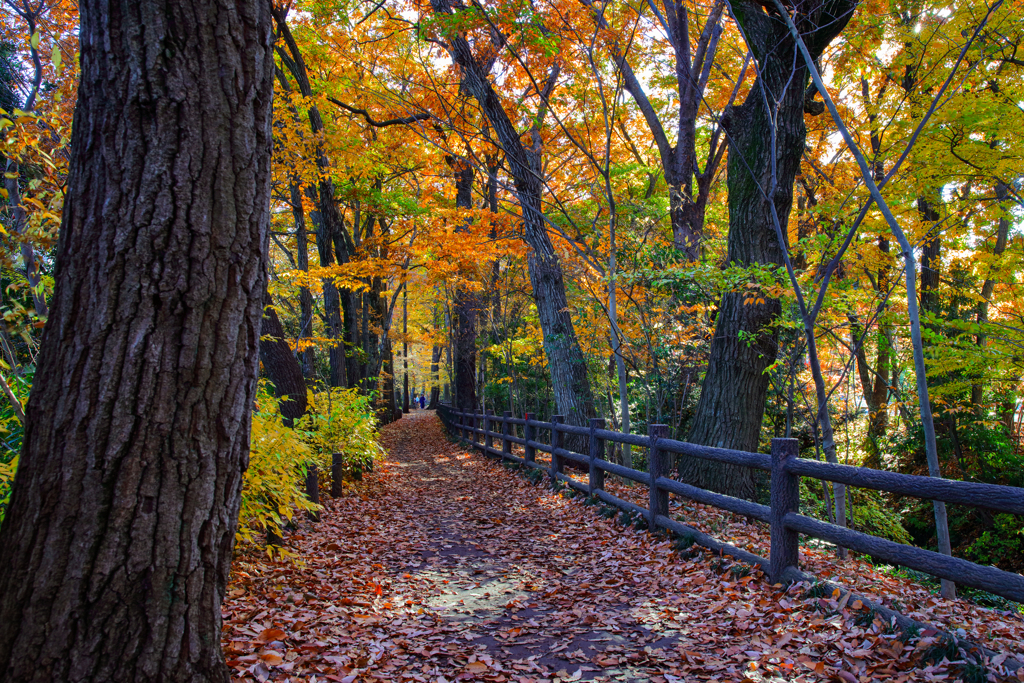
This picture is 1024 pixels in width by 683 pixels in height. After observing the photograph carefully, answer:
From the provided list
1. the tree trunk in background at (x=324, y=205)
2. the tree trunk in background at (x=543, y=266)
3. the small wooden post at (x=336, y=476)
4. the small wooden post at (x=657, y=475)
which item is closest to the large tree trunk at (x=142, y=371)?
the small wooden post at (x=657, y=475)

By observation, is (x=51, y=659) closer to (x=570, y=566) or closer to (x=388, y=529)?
(x=570, y=566)

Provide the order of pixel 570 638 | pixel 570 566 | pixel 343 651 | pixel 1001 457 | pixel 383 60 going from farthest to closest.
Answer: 1. pixel 383 60
2. pixel 1001 457
3. pixel 570 566
4. pixel 570 638
5. pixel 343 651

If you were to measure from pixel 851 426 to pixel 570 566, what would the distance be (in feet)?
45.2

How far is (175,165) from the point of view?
2.36 m

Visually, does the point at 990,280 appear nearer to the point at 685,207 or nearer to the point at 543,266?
the point at 685,207

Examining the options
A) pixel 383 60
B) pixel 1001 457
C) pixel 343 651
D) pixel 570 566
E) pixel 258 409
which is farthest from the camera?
pixel 383 60

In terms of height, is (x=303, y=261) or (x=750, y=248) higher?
(x=303, y=261)

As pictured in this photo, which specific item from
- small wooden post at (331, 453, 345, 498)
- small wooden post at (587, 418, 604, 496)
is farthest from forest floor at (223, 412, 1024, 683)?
small wooden post at (331, 453, 345, 498)

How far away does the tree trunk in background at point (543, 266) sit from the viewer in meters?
10.4

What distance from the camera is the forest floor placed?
3295 millimetres

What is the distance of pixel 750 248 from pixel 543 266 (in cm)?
410

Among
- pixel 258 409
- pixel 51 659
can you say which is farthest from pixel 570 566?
pixel 51 659

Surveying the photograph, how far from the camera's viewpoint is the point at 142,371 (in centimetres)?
226

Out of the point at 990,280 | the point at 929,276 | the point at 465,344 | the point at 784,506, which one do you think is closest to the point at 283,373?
the point at 784,506
